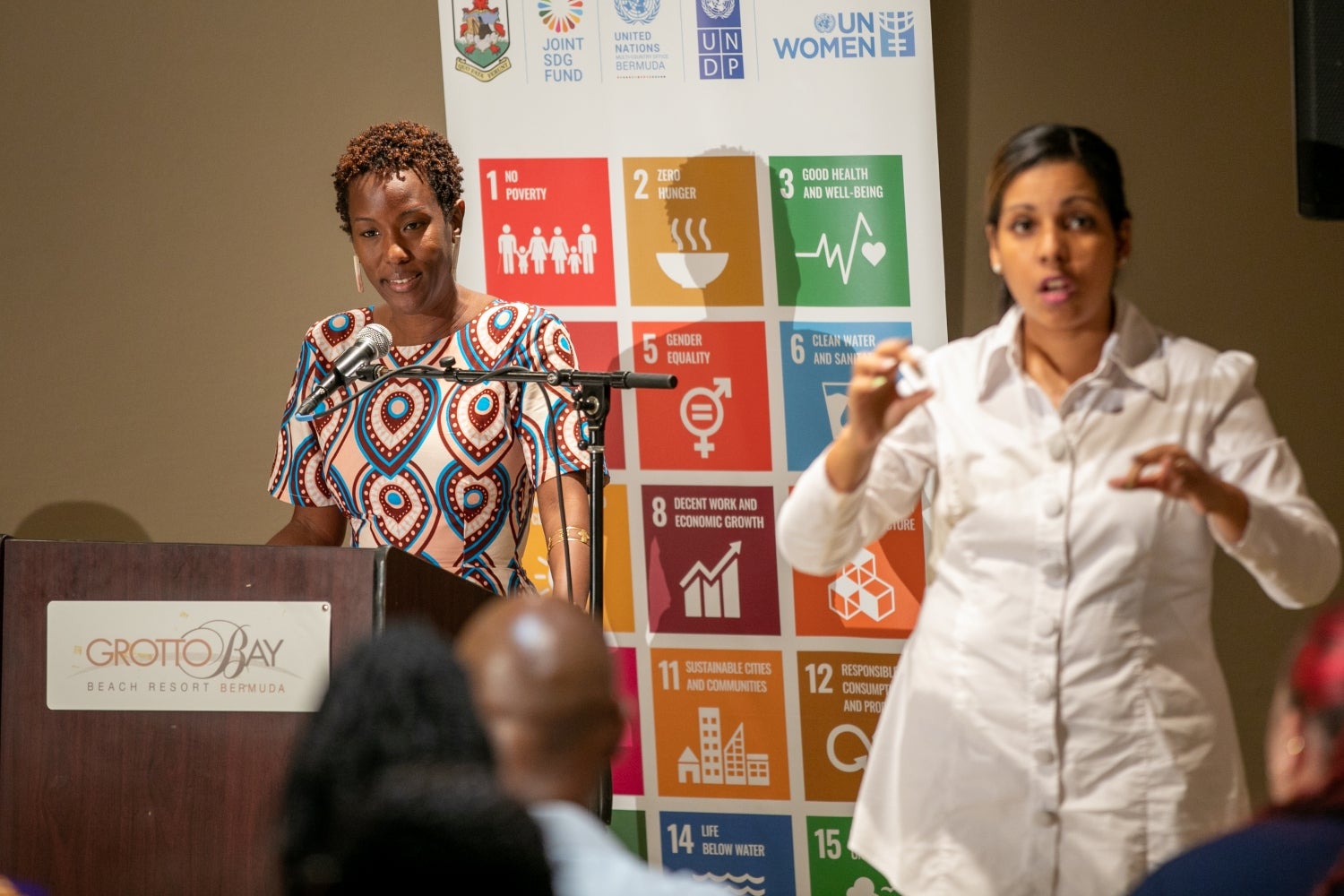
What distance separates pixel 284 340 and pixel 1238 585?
2788mm

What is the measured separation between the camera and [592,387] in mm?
2877

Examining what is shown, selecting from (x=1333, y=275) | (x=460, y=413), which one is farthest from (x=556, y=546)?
(x=1333, y=275)

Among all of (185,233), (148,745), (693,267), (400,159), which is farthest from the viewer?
(185,233)

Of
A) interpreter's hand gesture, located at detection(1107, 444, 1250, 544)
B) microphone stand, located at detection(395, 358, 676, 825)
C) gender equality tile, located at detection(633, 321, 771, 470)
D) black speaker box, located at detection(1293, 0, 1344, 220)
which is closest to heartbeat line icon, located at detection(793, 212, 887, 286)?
gender equality tile, located at detection(633, 321, 771, 470)

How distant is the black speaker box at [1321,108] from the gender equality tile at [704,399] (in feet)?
5.05

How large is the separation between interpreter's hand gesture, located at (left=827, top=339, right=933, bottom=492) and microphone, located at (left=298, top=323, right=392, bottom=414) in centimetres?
100

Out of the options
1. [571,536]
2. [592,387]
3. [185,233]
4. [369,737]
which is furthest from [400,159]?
[369,737]

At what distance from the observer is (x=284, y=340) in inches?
184

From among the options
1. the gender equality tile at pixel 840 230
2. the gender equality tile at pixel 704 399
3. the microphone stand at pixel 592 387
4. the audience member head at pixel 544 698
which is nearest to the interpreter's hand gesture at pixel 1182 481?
the audience member head at pixel 544 698

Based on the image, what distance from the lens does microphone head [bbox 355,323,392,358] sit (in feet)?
9.41

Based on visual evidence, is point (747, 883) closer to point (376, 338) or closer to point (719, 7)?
point (376, 338)

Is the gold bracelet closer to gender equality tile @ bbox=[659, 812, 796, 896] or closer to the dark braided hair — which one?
gender equality tile @ bbox=[659, 812, 796, 896]

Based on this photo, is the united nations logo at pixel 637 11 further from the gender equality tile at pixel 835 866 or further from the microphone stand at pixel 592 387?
the gender equality tile at pixel 835 866

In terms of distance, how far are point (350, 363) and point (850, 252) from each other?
1.55 m
